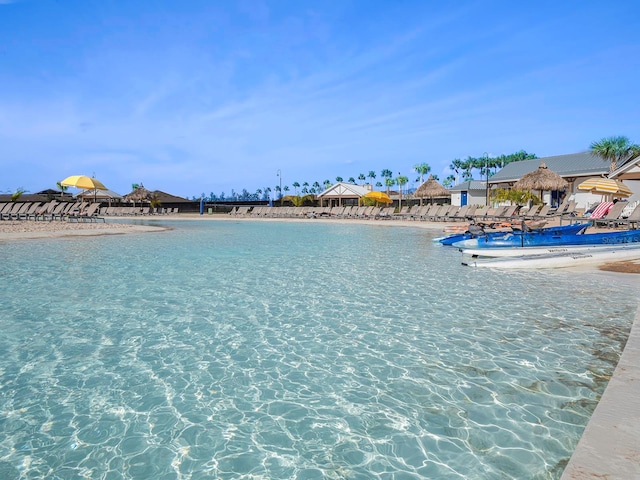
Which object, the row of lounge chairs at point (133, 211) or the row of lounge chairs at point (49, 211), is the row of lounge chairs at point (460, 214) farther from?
the row of lounge chairs at point (49, 211)

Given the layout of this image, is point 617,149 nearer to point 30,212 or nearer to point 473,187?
point 473,187

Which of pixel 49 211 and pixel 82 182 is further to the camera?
pixel 49 211

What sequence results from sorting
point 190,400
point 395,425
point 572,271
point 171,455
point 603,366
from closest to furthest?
point 171,455 → point 395,425 → point 190,400 → point 603,366 → point 572,271

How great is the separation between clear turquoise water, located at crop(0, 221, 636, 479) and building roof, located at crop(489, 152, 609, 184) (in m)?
31.6

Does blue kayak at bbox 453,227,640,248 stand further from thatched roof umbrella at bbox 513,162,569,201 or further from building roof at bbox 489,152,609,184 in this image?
building roof at bbox 489,152,609,184

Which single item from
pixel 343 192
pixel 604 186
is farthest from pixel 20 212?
pixel 604 186

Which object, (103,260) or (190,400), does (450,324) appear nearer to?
(190,400)

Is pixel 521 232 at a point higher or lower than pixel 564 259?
higher

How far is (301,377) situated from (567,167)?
39.1 meters

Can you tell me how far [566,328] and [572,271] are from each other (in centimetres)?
450

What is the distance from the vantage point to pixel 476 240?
41.0 ft

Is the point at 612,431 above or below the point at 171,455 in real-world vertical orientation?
→ above

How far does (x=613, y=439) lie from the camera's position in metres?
2.21

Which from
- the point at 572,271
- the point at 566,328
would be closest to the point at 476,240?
the point at 572,271
